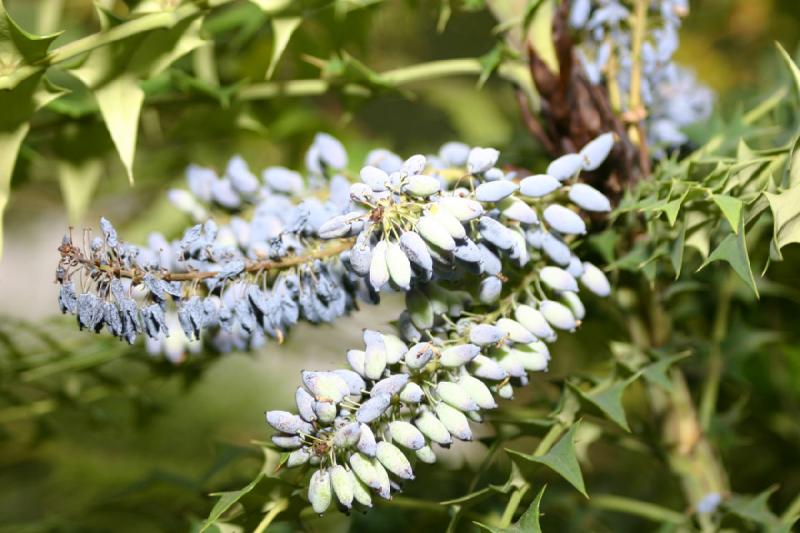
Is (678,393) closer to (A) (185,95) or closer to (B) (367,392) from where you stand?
(B) (367,392)

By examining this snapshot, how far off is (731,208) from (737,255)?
0.08 feet

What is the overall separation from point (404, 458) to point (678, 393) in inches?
12.4

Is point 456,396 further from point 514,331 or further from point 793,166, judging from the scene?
point 793,166

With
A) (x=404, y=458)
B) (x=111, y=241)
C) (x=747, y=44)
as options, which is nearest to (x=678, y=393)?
(x=404, y=458)

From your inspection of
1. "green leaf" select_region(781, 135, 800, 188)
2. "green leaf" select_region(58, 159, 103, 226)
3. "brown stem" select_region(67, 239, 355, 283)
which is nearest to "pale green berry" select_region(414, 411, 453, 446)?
"brown stem" select_region(67, 239, 355, 283)

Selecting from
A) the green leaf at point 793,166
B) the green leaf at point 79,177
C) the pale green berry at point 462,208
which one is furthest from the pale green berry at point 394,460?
the green leaf at point 79,177

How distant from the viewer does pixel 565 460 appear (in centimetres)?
46

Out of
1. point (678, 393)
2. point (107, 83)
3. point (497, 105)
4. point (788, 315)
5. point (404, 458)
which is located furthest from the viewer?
point (497, 105)

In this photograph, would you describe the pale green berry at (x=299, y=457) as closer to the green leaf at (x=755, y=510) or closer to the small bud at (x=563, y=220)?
the small bud at (x=563, y=220)

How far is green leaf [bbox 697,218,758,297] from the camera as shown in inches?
16.9

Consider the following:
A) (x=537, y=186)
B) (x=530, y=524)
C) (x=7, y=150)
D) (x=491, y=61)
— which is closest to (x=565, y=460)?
(x=530, y=524)

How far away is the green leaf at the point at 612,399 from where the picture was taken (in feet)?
1.63

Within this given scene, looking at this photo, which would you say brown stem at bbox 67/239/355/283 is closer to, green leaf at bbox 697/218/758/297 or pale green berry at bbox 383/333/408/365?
pale green berry at bbox 383/333/408/365

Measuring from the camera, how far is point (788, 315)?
0.80 meters
